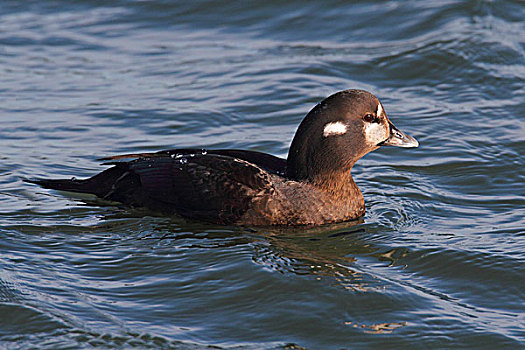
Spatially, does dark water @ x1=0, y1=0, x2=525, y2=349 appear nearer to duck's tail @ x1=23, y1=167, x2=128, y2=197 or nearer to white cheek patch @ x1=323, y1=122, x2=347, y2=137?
duck's tail @ x1=23, y1=167, x2=128, y2=197

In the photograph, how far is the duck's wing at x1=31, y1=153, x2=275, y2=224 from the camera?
6.82 meters

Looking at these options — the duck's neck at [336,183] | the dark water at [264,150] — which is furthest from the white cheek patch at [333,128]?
the dark water at [264,150]

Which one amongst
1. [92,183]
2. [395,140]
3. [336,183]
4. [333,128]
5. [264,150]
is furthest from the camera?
[264,150]

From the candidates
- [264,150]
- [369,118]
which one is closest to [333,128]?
[369,118]

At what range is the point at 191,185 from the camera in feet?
22.7

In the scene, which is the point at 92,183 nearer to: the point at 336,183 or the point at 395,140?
the point at 336,183

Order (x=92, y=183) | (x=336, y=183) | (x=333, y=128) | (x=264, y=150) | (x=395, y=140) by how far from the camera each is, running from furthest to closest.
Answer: (x=264, y=150) → (x=92, y=183) → (x=395, y=140) → (x=336, y=183) → (x=333, y=128)

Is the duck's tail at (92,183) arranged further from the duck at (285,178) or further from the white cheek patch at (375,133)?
the white cheek patch at (375,133)

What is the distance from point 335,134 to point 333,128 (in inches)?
2.0

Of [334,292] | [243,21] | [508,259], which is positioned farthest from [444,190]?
[243,21]

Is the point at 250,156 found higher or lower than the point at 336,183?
higher

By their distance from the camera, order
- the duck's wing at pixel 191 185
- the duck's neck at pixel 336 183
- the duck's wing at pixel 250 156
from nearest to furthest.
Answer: the duck's wing at pixel 191 185 → the duck's neck at pixel 336 183 → the duck's wing at pixel 250 156

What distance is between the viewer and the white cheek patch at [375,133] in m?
7.05

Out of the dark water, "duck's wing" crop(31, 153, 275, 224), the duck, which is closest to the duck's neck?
the duck
